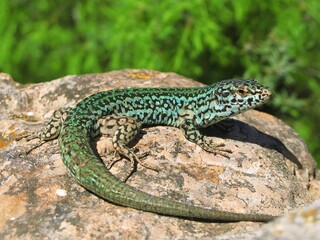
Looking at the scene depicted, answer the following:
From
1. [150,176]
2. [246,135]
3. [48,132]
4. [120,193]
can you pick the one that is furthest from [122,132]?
[246,135]

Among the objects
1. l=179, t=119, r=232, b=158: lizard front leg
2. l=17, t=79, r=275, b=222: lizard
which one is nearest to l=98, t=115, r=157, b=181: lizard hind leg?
l=17, t=79, r=275, b=222: lizard

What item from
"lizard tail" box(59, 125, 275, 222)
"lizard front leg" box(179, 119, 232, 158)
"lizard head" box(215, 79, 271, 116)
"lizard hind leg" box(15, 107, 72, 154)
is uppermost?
"lizard head" box(215, 79, 271, 116)

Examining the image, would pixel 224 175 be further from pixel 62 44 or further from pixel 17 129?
pixel 62 44

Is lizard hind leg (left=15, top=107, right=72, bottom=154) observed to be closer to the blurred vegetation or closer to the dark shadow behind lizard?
the dark shadow behind lizard

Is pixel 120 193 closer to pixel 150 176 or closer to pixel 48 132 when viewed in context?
pixel 150 176

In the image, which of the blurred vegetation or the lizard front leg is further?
the blurred vegetation

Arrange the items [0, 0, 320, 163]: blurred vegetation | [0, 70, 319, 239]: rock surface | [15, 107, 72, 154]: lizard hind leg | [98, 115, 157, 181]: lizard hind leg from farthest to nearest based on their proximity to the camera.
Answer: [0, 0, 320, 163]: blurred vegetation → [15, 107, 72, 154]: lizard hind leg → [98, 115, 157, 181]: lizard hind leg → [0, 70, 319, 239]: rock surface

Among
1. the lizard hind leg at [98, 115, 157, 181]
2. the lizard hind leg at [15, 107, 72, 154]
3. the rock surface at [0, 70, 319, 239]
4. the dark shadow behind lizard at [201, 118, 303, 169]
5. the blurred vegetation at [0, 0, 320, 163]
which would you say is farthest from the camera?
the blurred vegetation at [0, 0, 320, 163]
